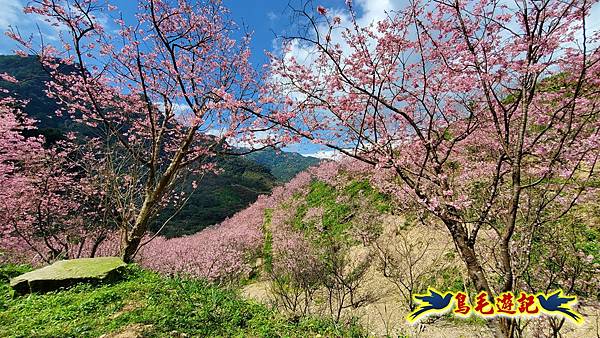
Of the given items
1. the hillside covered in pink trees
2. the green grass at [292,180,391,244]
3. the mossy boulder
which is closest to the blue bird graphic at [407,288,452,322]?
the hillside covered in pink trees

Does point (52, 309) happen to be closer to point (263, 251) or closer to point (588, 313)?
point (588, 313)

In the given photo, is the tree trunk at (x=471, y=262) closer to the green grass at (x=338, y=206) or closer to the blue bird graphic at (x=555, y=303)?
the blue bird graphic at (x=555, y=303)

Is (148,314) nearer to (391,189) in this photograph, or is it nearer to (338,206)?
(391,189)

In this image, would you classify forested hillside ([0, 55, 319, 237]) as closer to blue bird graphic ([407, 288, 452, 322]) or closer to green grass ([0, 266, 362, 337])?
green grass ([0, 266, 362, 337])

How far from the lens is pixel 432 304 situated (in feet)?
10.2

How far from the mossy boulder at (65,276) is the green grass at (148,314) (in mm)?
313

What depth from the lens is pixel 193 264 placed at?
16.7m

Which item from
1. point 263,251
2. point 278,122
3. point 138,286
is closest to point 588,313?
point 278,122

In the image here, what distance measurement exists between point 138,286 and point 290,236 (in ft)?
36.0

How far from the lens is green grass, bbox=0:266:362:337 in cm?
434

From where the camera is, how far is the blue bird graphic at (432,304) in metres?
3.01

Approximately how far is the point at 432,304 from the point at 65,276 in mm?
7569

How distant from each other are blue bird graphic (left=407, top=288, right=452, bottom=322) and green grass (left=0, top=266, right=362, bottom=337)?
2.10 m

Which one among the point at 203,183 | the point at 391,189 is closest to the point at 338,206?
the point at 391,189
